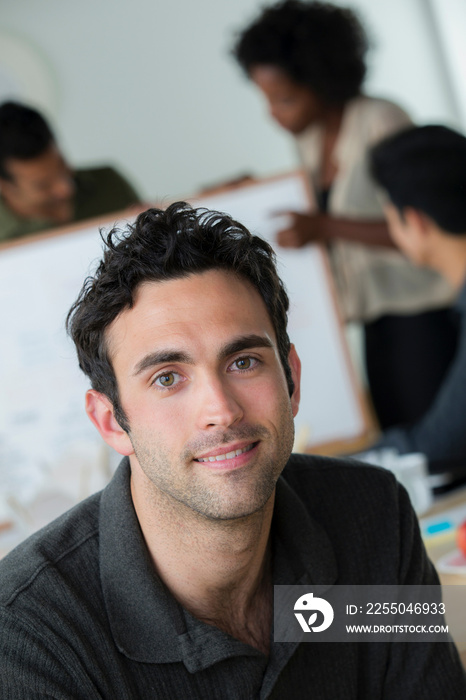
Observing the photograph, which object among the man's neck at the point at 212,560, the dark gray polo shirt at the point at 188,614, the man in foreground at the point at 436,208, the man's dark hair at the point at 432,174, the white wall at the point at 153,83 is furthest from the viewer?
Result: the white wall at the point at 153,83

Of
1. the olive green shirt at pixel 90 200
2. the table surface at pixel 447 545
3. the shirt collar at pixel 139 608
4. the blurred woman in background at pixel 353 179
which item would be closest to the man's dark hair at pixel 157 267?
the shirt collar at pixel 139 608

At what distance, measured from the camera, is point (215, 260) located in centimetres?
99

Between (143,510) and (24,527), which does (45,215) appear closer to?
(24,527)

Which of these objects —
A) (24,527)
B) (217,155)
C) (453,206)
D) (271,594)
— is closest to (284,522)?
(271,594)

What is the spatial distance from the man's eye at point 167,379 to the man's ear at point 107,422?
111 millimetres

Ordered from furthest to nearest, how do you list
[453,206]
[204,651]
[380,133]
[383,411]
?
[383,411] < [380,133] < [453,206] < [204,651]

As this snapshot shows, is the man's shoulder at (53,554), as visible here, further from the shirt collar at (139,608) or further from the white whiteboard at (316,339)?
the white whiteboard at (316,339)

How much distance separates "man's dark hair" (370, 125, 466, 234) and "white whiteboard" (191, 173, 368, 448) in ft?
1.30

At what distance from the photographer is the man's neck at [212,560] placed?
96 cm

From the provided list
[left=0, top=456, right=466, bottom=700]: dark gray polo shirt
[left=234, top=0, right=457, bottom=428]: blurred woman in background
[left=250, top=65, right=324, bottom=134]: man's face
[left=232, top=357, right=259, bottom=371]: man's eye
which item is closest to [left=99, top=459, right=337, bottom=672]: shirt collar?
[left=0, top=456, right=466, bottom=700]: dark gray polo shirt

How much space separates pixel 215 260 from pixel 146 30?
10.3ft

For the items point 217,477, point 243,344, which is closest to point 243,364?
point 243,344

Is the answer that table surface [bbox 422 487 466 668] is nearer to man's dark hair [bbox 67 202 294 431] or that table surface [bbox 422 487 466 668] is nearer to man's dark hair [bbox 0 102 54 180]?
man's dark hair [bbox 67 202 294 431]

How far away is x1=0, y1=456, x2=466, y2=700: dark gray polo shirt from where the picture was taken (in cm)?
85
